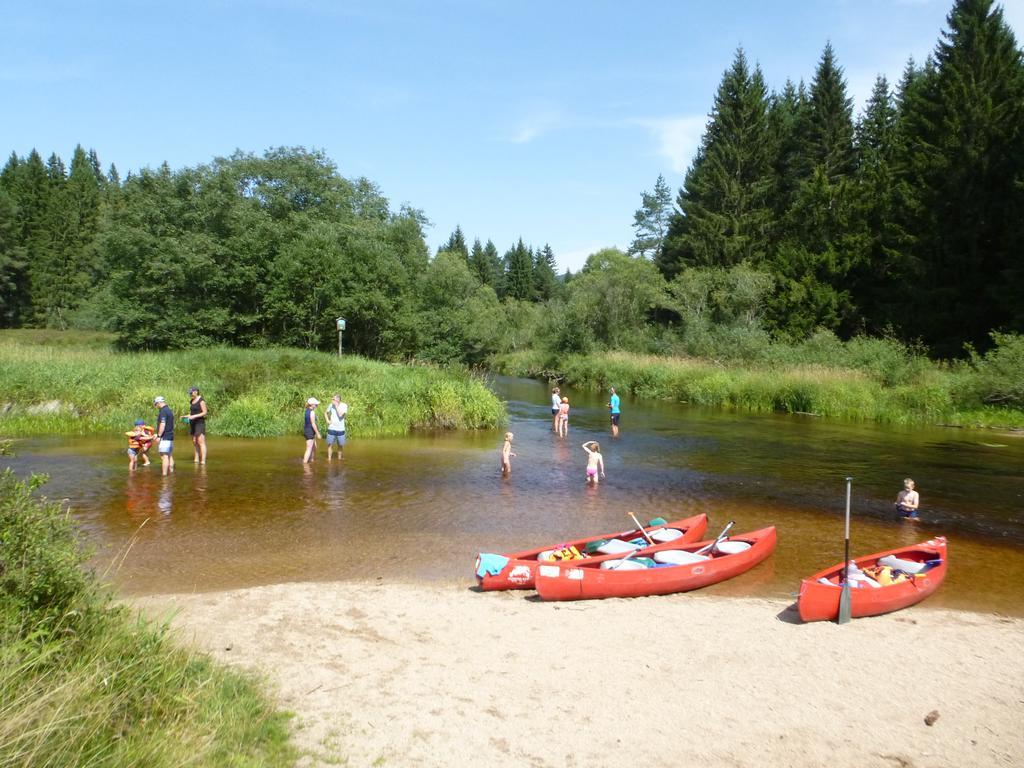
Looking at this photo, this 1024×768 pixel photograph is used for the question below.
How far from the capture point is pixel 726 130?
62.7 meters

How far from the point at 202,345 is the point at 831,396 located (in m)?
30.1

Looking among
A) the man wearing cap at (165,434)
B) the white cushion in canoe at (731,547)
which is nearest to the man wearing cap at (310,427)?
the man wearing cap at (165,434)

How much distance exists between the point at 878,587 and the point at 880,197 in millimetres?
47162

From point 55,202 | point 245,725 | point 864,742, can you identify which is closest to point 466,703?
point 245,725

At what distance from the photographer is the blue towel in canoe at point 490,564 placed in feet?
33.9

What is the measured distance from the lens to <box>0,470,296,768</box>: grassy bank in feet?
15.1

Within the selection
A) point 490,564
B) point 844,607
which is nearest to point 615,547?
point 490,564

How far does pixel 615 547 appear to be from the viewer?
11406mm

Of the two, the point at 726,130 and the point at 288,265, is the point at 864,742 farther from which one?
the point at 726,130

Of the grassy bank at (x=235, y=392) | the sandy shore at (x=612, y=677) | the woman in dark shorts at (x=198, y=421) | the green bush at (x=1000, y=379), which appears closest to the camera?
the sandy shore at (x=612, y=677)

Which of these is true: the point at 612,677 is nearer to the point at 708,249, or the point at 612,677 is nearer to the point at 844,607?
the point at 844,607

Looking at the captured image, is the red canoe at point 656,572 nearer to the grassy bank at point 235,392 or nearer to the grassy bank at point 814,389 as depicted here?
the grassy bank at point 235,392

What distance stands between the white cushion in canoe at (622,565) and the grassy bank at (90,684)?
18.2 ft

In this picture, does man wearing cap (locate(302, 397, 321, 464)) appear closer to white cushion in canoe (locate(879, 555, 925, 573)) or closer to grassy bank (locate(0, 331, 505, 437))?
grassy bank (locate(0, 331, 505, 437))
